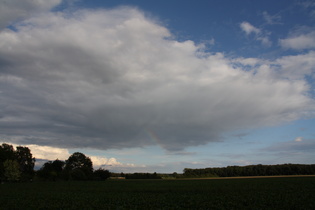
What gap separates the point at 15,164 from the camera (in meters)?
98.9

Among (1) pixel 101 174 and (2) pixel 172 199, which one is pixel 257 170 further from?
(2) pixel 172 199

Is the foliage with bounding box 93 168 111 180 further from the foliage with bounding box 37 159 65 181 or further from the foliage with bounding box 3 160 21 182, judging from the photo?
the foliage with bounding box 3 160 21 182

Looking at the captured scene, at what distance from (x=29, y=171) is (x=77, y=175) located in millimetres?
28078

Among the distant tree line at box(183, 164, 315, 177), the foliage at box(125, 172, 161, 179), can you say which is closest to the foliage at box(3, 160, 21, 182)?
the foliage at box(125, 172, 161, 179)

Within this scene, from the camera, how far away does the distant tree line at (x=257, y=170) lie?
145875mm

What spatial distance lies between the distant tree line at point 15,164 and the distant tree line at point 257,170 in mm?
90028

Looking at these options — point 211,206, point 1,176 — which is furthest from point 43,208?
point 1,176

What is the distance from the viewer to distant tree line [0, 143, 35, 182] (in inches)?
3863

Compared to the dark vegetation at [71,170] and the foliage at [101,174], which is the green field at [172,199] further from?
the foliage at [101,174]

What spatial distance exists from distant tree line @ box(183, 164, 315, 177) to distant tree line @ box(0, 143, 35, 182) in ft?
295

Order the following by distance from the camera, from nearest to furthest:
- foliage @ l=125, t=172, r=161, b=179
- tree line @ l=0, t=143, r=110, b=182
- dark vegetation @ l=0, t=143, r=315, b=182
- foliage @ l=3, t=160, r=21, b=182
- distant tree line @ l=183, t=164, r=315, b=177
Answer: foliage @ l=3, t=160, r=21, b=182
dark vegetation @ l=0, t=143, r=315, b=182
tree line @ l=0, t=143, r=110, b=182
distant tree line @ l=183, t=164, r=315, b=177
foliage @ l=125, t=172, r=161, b=179

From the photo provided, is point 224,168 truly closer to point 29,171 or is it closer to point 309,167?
point 309,167

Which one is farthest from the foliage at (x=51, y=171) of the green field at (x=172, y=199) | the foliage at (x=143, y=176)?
the green field at (x=172, y=199)

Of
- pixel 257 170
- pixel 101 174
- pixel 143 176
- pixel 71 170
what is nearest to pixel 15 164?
pixel 71 170
